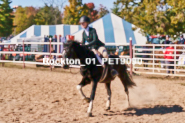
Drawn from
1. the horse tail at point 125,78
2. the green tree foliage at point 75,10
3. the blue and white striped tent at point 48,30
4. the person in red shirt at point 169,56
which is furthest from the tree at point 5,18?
the horse tail at point 125,78

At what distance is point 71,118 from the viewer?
5605 millimetres

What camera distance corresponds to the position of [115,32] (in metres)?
20.9

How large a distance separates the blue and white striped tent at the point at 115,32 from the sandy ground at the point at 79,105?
10.9 metres

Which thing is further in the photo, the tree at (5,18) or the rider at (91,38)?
the tree at (5,18)

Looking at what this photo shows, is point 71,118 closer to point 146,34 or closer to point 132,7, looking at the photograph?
point 146,34

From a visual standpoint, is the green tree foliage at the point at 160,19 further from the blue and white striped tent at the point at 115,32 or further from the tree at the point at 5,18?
the tree at the point at 5,18

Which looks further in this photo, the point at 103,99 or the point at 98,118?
the point at 103,99

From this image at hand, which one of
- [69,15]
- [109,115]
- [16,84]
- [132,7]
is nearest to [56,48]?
[16,84]

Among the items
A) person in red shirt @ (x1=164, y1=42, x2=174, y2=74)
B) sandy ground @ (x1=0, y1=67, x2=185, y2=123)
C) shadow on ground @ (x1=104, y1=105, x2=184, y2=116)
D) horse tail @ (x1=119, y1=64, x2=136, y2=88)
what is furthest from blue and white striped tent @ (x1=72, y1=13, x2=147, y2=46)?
shadow on ground @ (x1=104, y1=105, x2=184, y2=116)

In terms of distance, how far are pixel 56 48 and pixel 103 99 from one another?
932 cm

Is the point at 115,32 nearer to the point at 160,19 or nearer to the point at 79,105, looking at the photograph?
the point at 160,19

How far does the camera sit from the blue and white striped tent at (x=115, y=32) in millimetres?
20656

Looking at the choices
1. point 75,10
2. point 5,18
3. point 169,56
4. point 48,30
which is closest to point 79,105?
point 169,56

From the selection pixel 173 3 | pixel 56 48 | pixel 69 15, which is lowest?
pixel 56 48
